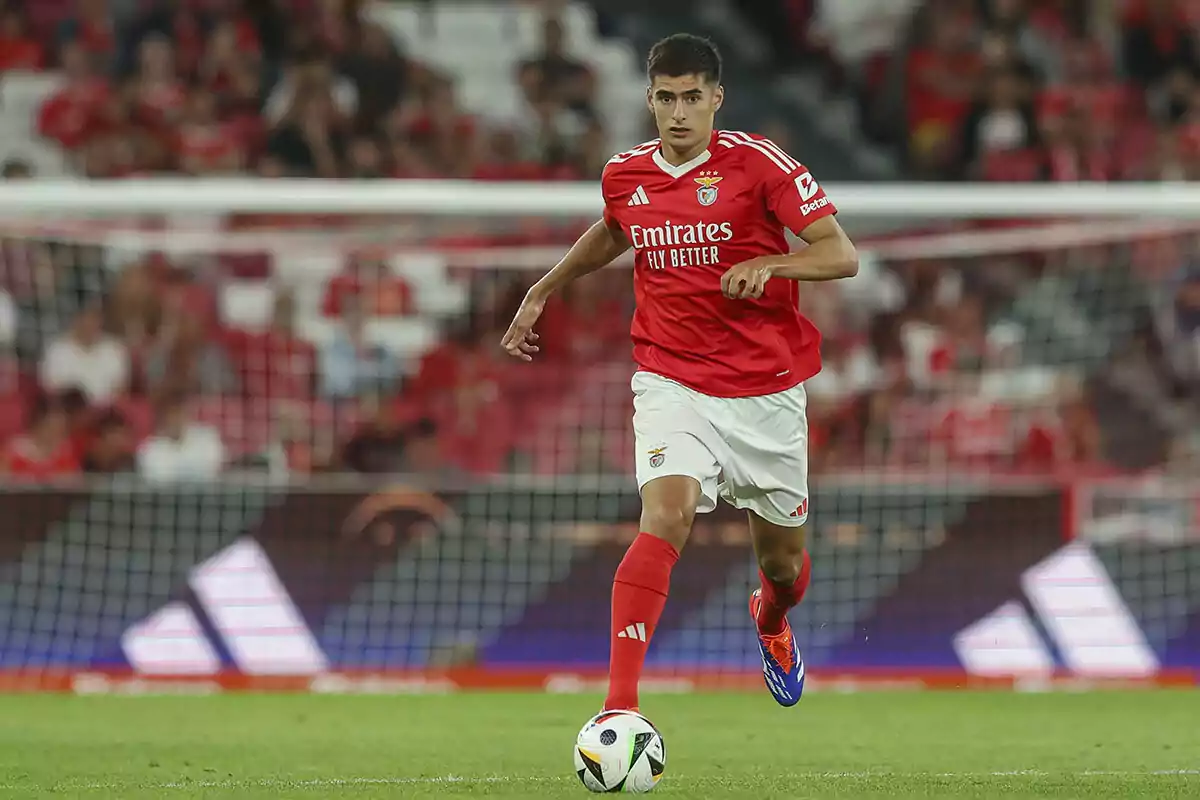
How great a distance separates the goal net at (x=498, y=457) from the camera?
39.1 feet

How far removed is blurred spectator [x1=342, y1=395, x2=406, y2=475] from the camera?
1320 cm

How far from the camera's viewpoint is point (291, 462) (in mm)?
13336

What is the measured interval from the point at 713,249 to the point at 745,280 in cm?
55

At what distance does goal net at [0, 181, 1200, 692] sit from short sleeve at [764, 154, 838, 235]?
4740 mm

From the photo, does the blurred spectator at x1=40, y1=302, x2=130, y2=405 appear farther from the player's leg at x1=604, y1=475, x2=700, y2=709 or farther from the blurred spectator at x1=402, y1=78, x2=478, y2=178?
the player's leg at x1=604, y1=475, x2=700, y2=709

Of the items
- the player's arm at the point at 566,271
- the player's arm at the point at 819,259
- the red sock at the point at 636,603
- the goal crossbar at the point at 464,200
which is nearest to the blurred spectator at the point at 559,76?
the goal crossbar at the point at 464,200

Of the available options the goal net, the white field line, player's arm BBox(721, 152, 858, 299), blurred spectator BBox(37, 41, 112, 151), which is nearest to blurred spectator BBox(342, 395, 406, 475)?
the goal net

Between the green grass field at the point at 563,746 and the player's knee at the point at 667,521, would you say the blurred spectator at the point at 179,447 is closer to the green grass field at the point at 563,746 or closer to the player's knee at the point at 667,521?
the green grass field at the point at 563,746

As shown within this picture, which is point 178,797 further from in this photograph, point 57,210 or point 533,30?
point 533,30

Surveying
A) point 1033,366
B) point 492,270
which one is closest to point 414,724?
point 492,270

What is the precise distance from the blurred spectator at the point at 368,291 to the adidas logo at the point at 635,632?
8011 millimetres

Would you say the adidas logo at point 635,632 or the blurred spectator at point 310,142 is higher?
the blurred spectator at point 310,142

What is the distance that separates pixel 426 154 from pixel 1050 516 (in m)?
6.57

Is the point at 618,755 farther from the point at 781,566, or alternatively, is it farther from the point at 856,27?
the point at 856,27
